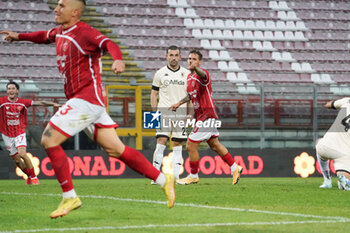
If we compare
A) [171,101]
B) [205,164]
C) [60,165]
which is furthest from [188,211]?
[205,164]

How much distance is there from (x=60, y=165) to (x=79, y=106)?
52 cm

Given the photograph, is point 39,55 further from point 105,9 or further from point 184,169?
point 184,169

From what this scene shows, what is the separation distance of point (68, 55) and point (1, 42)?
1483 centimetres

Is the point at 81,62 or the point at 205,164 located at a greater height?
the point at 81,62

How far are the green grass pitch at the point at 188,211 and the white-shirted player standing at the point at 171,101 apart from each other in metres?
1.44

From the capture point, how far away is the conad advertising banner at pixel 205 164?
13.8 m

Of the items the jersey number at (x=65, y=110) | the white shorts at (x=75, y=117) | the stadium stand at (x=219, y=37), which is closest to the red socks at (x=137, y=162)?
the white shorts at (x=75, y=117)

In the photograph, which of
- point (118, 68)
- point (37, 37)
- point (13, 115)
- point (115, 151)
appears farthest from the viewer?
point (13, 115)

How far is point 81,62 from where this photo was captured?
19.3 ft

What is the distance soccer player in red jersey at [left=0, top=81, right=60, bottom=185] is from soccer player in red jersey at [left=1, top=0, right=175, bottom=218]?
5.95 metres

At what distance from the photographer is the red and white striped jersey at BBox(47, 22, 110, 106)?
5.86 m

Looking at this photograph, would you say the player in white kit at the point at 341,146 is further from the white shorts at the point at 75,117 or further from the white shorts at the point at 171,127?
the white shorts at the point at 75,117

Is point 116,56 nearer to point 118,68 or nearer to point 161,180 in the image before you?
point 118,68

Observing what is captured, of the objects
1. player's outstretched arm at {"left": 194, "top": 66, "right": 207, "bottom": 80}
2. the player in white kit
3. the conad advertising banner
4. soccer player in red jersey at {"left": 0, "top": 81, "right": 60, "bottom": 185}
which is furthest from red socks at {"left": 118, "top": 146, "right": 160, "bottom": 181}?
the conad advertising banner
